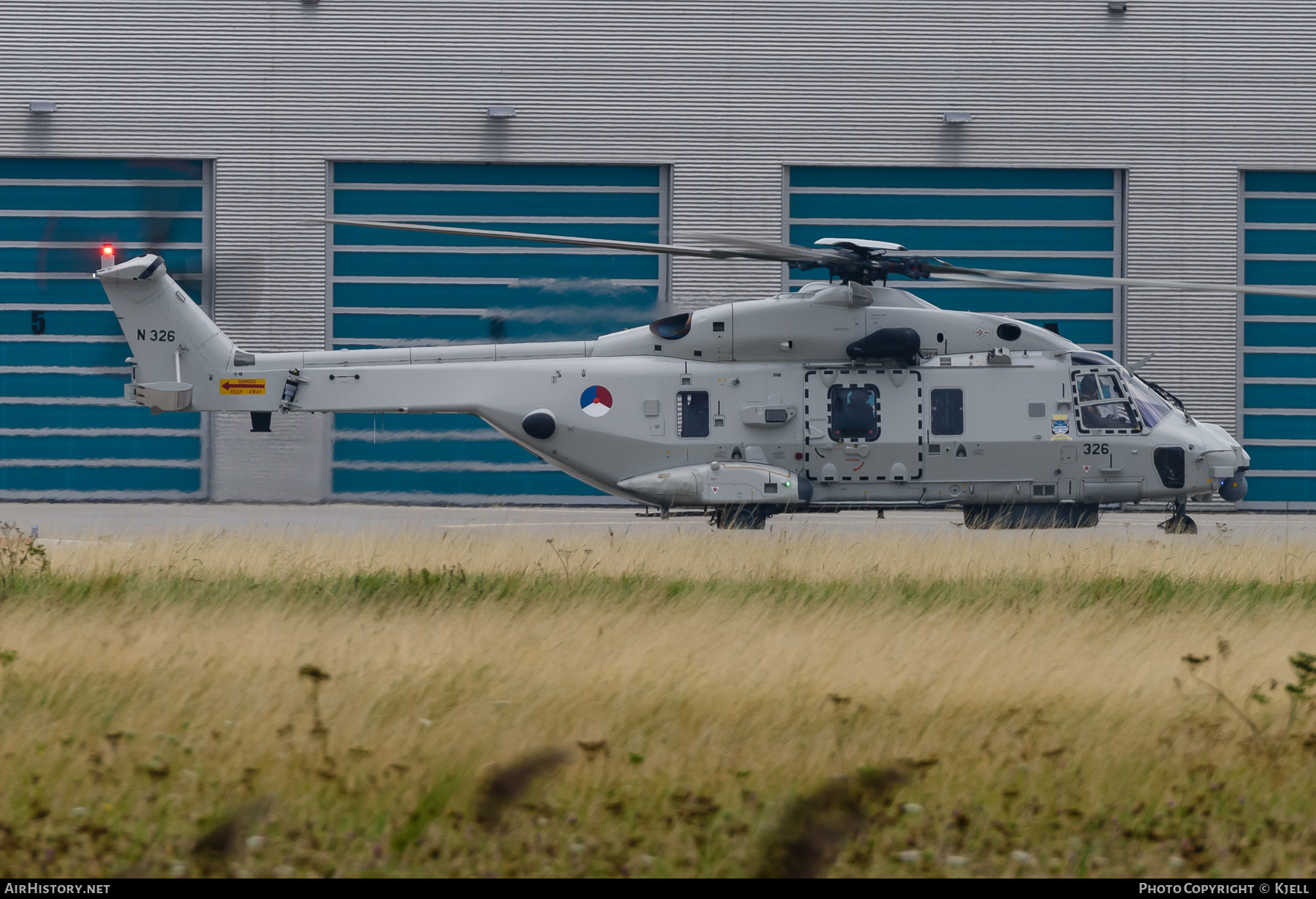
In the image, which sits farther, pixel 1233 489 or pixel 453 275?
pixel 453 275

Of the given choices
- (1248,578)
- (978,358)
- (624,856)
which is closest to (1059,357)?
(978,358)

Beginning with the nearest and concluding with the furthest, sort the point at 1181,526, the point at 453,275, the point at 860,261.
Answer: the point at 860,261
the point at 1181,526
the point at 453,275

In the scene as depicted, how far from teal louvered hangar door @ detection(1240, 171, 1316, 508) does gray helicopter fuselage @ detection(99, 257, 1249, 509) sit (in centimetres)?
1051

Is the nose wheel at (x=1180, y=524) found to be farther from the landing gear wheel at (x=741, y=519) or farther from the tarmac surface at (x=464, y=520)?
the landing gear wheel at (x=741, y=519)

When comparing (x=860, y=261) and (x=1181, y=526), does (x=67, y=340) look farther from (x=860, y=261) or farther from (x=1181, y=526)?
(x=1181, y=526)

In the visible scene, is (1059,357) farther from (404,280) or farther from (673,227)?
(404,280)

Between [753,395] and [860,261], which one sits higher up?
[860,261]

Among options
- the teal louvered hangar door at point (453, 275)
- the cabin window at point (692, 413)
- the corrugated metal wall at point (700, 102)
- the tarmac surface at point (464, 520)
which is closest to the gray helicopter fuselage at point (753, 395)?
the cabin window at point (692, 413)

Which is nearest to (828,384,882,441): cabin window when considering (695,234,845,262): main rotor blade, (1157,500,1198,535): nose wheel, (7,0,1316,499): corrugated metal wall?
(695,234,845,262): main rotor blade

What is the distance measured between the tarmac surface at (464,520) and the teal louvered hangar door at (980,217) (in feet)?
14.9

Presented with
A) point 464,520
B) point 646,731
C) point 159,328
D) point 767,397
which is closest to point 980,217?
point 767,397

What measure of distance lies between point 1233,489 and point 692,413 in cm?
697

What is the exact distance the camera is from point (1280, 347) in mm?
25312

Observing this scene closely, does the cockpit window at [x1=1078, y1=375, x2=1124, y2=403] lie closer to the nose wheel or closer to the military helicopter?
the military helicopter
